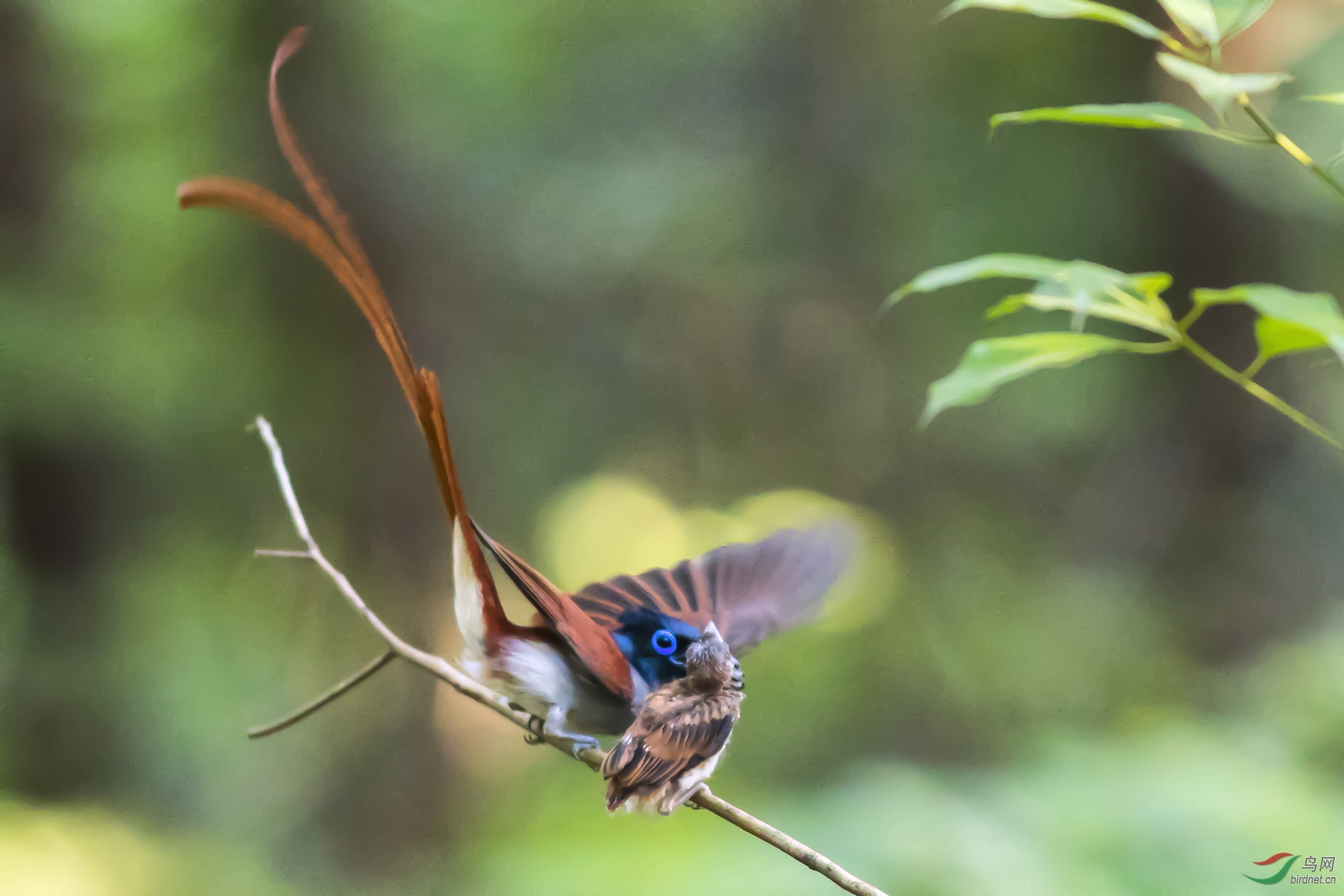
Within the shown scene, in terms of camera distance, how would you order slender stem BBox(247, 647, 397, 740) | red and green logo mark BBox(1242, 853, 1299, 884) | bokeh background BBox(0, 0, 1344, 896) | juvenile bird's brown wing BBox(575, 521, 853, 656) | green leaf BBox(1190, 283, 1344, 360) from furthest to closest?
bokeh background BBox(0, 0, 1344, 896) → red and green logo mark BBox(1242, 853, 1299, 884) → juvenile bird's brown wing BBox(575, 521, 853, 656) → slender stem BBox(247, 647, 397, 740) → green leaf BBox(1190, 283, 1344, 360)

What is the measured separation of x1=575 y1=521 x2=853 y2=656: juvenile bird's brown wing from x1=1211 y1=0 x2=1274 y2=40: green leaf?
19.6 inches

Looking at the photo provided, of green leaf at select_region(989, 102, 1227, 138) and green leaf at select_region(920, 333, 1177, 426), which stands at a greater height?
green leaf at select_region(989, 102, 1227, 138)

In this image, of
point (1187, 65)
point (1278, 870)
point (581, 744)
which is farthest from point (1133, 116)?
point (1278, 870)

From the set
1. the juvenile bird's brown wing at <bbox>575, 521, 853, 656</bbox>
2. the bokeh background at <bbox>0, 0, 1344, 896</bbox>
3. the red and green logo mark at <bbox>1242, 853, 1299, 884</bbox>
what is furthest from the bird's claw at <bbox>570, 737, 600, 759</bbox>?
the bokeh background at <bbox>0, 0, 1344, 896</bbox>

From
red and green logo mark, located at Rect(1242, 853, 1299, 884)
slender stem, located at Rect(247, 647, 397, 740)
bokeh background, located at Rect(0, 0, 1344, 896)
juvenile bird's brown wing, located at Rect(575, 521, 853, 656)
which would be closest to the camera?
slender stem, located at Rect(247, 647, 397, 740)

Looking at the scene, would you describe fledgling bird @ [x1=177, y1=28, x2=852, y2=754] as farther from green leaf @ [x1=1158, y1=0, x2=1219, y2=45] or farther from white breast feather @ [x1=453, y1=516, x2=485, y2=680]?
green leaf @ [x1=1158, y1=0, x2=1219, y2=45]

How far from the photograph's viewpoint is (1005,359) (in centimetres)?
40

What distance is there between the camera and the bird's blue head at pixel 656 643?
599 mm

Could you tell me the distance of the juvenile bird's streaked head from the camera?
1.82 feet

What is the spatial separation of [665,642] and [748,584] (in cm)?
23

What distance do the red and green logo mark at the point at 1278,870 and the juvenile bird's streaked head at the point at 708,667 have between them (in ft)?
2.86

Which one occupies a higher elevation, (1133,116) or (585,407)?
(585,407)

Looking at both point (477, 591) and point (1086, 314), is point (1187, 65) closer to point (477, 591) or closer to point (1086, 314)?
point (1086, 314)

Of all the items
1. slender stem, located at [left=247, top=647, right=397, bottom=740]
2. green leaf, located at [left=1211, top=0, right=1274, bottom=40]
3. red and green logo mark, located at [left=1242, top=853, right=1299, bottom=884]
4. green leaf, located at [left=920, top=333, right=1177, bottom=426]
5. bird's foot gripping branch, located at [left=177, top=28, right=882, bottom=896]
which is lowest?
slender stem, located at [left=247, top=647, right=397, bottom=740]
